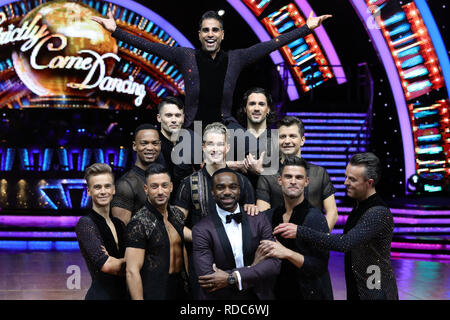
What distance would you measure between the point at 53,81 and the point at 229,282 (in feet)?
34.5

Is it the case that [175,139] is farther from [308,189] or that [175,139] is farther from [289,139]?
[308,189]

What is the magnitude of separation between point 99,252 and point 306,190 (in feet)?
4.51

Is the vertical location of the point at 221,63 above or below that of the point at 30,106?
below

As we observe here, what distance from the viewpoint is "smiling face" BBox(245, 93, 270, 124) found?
427 cm

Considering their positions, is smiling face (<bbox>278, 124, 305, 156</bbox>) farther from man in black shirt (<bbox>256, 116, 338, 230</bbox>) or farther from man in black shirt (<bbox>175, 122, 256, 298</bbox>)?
man in black shirt (<bbox>175, 122, 256, 298</bbox>)

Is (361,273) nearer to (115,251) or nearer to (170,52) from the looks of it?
(115,251)

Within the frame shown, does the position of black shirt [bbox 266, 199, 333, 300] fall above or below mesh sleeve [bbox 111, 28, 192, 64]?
below

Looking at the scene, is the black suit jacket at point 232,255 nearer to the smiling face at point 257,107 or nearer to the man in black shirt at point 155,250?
the man in black shirt at point 155,250

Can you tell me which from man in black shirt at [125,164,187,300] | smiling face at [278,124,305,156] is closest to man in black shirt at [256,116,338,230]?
smiling face at [278,124,305,156]

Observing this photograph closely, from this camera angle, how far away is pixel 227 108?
4422mm

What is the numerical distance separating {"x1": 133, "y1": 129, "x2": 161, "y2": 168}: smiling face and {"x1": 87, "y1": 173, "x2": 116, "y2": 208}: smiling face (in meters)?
0.55

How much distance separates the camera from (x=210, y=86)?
439cm

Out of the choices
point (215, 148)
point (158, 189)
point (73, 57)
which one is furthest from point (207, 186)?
point (73, 57)
